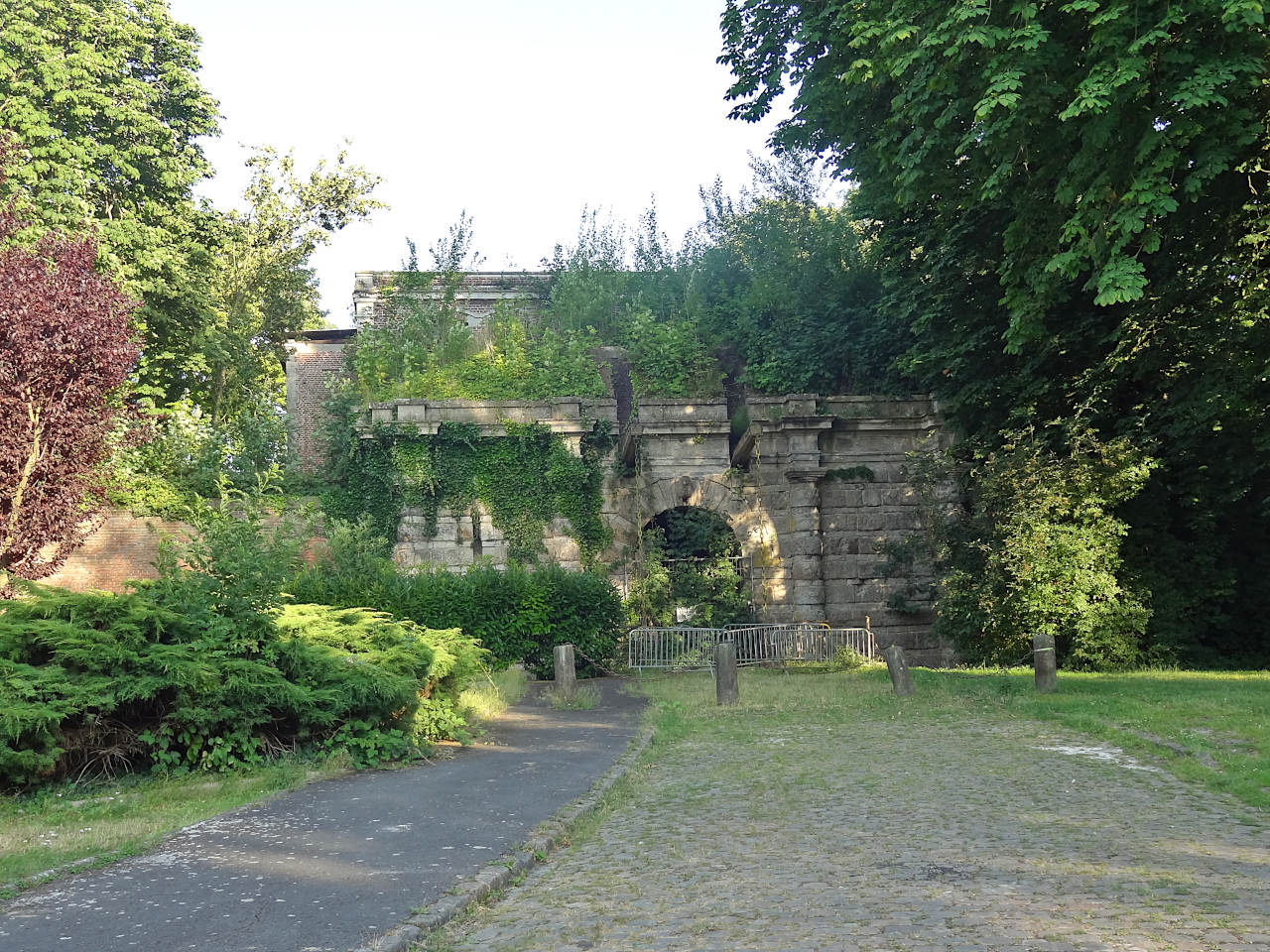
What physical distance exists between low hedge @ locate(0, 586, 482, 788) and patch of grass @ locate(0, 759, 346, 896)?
0.25 metres

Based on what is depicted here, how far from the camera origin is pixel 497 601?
1884cm

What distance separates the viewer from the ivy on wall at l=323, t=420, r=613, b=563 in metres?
22.5

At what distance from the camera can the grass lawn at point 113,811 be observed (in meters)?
6.02

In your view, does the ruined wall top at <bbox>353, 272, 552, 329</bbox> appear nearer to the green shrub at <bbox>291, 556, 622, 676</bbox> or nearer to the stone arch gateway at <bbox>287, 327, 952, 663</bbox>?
the stone arch gateway at <bbox>287, 327, 952, 663</bbox>

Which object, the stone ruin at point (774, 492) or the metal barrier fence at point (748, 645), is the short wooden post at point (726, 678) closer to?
the metal barrier fence at point (748, 645)

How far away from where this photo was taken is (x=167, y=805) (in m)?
7.66

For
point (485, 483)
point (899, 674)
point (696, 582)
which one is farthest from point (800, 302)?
point (899, 674)

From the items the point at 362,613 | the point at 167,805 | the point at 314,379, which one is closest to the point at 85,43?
the point at 314,379

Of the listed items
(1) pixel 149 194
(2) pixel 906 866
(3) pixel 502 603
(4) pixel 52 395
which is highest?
(1) pixel 149 194

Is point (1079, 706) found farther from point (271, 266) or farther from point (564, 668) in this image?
point (271, 266)

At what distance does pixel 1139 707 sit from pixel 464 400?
48.5ft

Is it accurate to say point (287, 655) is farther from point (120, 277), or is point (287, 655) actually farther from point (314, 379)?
point (314, 379)

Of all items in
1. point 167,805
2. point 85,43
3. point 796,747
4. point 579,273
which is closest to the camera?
point 167,805

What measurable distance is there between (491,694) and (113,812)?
6.72 meters
